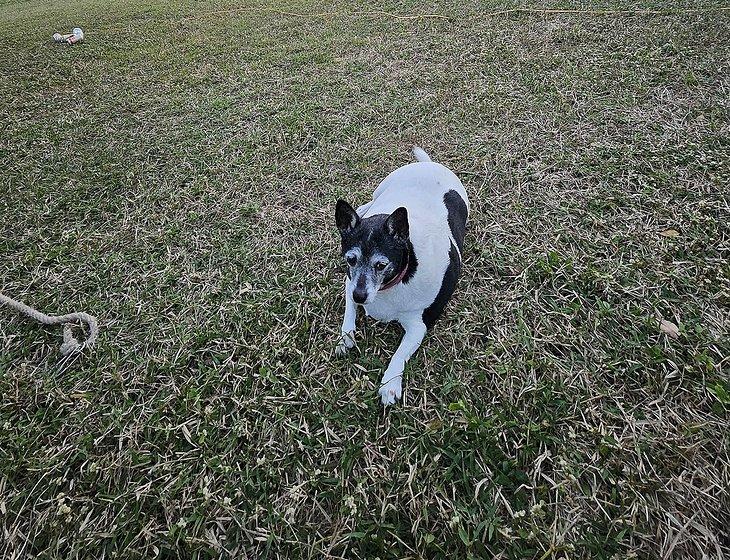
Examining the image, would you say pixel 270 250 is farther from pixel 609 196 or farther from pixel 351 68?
pixel 351 68

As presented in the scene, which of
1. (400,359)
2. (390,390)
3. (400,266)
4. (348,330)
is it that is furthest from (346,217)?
(390,390)

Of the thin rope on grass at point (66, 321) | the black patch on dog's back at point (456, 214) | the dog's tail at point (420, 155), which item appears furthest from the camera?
the dog's tail at point (420, 155)

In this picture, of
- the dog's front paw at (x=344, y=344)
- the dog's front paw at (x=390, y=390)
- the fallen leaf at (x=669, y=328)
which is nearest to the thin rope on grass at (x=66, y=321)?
the dog's front paw at (x=344, y=344)

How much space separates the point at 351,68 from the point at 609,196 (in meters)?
3.88

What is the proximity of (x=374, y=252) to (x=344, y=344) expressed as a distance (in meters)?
0.60

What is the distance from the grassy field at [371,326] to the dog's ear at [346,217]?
59 centimetres

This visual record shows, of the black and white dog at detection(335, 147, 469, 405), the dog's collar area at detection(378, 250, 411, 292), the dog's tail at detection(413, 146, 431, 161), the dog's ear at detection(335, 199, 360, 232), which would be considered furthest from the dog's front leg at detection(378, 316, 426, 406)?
the dog's tail at detection(413, 146, 431, 161)

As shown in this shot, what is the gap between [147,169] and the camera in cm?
421

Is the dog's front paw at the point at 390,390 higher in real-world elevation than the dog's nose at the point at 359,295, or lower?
lower

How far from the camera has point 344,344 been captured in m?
2.53

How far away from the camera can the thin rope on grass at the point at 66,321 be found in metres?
2.62

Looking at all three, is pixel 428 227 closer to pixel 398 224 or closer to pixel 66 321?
pixel 398 224

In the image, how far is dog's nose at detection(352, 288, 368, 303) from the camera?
88.7 inches

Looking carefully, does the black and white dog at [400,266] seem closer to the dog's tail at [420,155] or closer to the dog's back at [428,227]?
the dog's back at [428,227]
